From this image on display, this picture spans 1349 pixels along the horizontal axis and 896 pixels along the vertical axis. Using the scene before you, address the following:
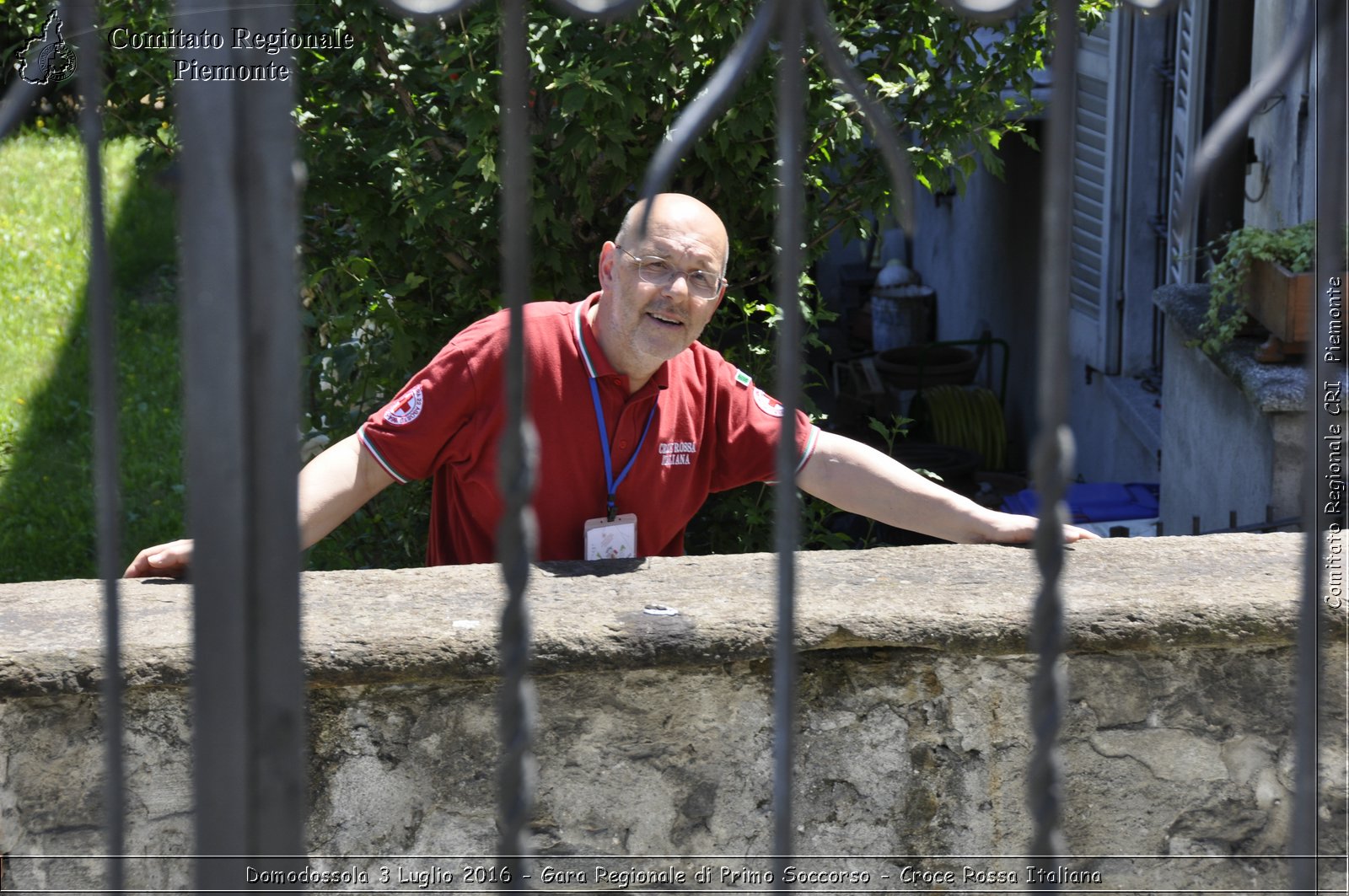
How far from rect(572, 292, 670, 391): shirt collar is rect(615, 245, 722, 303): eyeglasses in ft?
0.47

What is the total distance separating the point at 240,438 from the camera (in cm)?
103

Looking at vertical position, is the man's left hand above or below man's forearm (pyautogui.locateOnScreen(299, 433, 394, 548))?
below

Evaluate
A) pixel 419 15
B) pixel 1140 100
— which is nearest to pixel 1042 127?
pixel 1140 100

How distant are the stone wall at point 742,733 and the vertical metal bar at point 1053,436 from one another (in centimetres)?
100

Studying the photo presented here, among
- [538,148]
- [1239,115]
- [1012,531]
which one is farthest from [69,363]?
[1239,115]

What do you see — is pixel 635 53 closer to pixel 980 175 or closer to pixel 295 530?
pixel 295 530

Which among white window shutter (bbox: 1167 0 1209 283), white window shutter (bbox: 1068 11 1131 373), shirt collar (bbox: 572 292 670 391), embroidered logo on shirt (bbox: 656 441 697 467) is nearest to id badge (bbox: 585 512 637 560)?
embroidered logo on shirt (bbox: 656 441 697 467)

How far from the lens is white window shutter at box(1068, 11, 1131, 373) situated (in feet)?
21.6

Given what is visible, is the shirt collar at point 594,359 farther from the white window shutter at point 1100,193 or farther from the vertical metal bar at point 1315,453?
the white window shutter at point 1100,193

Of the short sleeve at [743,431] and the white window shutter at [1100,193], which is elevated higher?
the white window shutter at [1100,193]

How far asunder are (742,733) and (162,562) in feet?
3.11

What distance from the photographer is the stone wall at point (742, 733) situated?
2.04 meters

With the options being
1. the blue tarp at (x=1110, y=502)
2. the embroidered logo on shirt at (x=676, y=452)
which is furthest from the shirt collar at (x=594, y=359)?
the blue tarp at (x=1110, y=502)

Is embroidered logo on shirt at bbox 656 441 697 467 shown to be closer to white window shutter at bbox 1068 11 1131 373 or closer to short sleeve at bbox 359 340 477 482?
short sleeve at bbox 359 340 477 482
